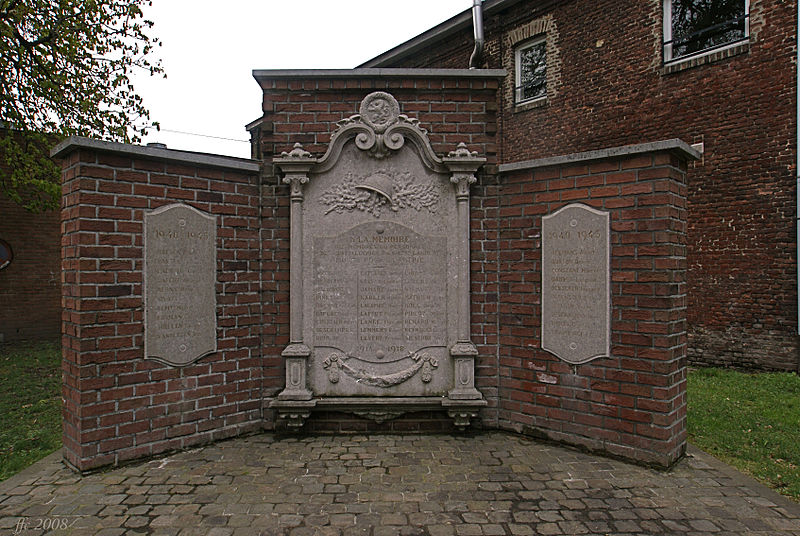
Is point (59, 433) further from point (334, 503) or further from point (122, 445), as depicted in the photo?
point (334, 503)

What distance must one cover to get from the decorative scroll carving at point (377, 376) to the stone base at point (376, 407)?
14 cm

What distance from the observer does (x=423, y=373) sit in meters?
4.16

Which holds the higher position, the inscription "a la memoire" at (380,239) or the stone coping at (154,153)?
the stone coping at (154,153)

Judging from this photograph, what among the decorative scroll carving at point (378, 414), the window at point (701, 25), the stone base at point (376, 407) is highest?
the window at point (701, 25)

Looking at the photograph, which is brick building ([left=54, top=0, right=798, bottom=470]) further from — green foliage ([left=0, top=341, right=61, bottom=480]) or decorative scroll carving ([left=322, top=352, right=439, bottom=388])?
green foliage ([left=0, top=341, right=61, bottom=480])

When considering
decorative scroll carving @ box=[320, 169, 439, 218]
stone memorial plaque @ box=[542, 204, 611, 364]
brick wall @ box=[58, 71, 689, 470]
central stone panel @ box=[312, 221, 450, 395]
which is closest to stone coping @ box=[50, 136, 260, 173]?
brick wall @ box=[58, 71, 689, 470]

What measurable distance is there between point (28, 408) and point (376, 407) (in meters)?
4.17

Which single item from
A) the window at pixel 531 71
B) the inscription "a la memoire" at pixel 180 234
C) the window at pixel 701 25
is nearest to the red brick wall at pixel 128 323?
the inscription "a la memoire" at pixel 180 234

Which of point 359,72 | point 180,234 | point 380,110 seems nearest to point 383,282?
point 380,110

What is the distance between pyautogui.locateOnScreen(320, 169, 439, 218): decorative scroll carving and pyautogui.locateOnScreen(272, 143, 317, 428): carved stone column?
0.26m

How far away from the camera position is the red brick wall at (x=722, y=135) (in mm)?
7570

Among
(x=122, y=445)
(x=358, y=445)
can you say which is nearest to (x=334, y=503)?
(x=358, y=445)

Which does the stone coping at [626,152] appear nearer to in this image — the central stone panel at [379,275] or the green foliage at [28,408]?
the central stone panel at [379,275]

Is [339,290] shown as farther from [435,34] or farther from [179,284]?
[435,34]
